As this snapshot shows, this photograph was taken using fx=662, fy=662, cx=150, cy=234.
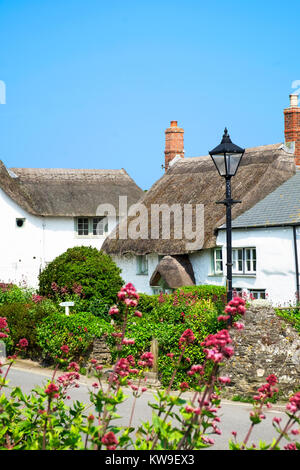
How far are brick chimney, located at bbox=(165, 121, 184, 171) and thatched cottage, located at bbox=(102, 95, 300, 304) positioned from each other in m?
0.51

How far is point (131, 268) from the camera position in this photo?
3325 centimetres

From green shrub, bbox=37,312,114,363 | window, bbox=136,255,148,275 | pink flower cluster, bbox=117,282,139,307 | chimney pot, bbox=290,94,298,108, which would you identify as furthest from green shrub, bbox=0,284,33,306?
pink flower cluster, bbox=117,282,139,307

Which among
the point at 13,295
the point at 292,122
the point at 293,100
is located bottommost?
the point at 13,295

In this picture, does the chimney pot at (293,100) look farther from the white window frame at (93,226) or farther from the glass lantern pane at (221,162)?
the glass lantern pane at (221,162)

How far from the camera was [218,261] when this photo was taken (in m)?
28.2

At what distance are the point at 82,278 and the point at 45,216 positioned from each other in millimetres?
20840

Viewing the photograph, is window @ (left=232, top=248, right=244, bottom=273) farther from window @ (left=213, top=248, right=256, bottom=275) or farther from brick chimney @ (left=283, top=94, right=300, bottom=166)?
brick chimney @ (left=283, top=94, right=300, bottom=166)

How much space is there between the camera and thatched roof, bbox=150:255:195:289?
28906 mm

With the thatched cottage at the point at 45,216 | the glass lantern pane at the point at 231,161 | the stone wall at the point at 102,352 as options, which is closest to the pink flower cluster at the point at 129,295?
the glass lantern pane at the point at 231,161

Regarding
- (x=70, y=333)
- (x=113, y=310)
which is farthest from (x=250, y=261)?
(x=113, y=310)

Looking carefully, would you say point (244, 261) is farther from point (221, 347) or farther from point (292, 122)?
point (221, 347)

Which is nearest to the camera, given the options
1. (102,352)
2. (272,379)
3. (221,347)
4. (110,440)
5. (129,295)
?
(110,440)
